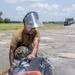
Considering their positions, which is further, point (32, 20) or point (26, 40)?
point (26, 40)

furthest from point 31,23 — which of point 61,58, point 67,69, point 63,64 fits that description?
point 61,58

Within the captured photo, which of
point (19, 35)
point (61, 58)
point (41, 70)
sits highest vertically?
point (19, 35)

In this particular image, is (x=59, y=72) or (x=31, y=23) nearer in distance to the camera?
(x=31, y=23)

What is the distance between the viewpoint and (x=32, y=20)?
16.2 ft

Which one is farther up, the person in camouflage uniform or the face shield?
the face shield

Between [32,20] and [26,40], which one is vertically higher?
[32,20]

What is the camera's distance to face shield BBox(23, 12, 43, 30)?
4938 mm

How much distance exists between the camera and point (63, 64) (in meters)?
10.8

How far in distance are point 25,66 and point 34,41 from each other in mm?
1222

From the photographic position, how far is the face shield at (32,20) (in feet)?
16.2

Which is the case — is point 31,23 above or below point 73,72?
above

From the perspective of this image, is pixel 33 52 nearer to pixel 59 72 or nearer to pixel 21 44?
pixel 21 44

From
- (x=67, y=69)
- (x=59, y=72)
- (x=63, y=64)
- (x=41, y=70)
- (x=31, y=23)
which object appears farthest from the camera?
(x=63, y=64)

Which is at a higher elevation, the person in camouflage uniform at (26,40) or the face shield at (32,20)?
the face shield at (32,20)
